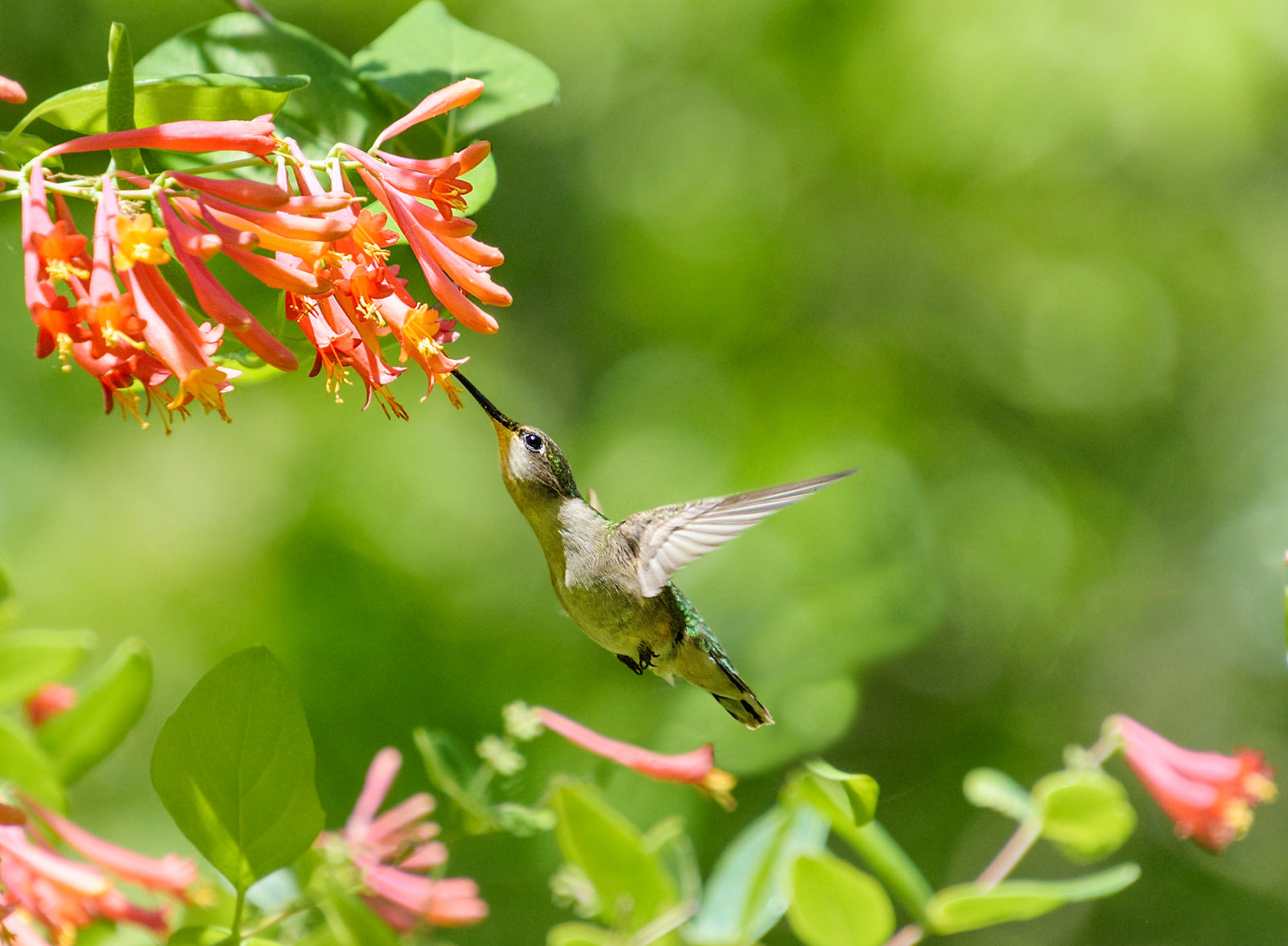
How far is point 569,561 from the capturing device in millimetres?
913

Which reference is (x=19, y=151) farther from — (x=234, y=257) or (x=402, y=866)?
(x=402, y=866)

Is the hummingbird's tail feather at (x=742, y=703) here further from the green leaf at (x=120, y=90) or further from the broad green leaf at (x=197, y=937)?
the green leaf at (x=120, y=90)

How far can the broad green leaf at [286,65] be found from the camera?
0.69m

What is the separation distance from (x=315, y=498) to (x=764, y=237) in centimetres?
122

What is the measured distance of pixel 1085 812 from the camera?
0.77 m

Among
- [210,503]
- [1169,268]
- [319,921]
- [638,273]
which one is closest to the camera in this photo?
[319,921]

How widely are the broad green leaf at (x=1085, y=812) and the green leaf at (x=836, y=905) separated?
0.57 ft

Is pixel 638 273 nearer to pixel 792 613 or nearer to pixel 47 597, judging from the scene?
pixel 792 613

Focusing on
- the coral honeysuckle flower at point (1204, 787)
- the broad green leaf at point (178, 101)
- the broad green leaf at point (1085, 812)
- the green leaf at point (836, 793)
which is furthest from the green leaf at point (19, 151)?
the coral honeysuckle flower at point (1204, 787)

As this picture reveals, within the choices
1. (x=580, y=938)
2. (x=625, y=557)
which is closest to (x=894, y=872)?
(x=580, y=938)

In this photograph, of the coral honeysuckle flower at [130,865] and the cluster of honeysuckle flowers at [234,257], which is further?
the coral honeysuckle flower at [130,865]

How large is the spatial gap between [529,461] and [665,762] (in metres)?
0.24

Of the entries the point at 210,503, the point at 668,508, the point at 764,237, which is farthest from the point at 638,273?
the point at 668,508

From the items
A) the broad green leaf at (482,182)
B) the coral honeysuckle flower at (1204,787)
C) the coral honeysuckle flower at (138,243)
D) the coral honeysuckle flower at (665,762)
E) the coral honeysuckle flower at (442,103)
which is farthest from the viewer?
the coral honeysuckle flower at (1204,787)
